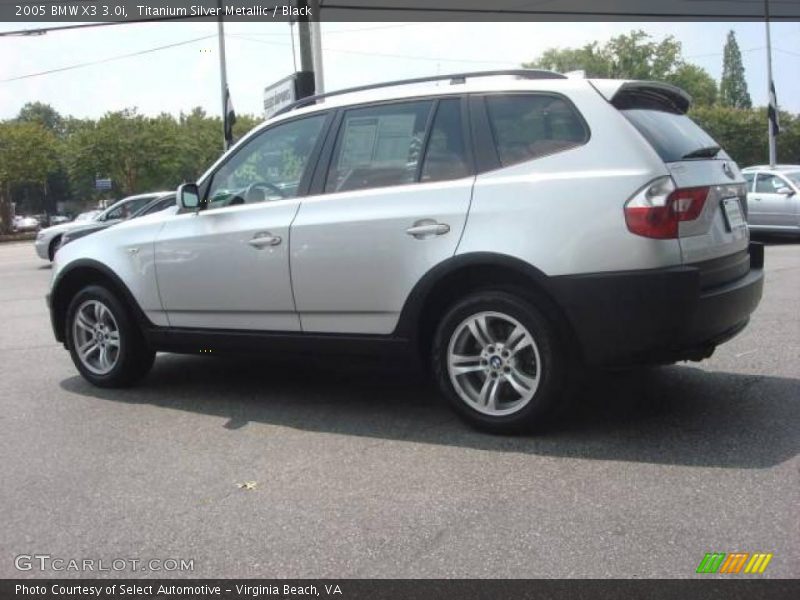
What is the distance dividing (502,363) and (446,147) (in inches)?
50.6

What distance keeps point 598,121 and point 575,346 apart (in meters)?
1.19

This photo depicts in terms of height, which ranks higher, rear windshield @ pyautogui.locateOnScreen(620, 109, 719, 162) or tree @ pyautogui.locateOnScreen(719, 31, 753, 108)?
tree @ pyautogui.locateOnScreen(719, 31, 753, 108)

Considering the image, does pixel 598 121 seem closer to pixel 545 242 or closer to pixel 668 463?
pixel 545 242

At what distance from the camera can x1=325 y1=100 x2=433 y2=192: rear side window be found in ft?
15.2

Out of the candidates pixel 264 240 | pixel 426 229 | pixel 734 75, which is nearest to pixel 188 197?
pixel 264 240

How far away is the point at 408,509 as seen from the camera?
3.52 meters

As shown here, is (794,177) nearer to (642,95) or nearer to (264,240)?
(642,95)

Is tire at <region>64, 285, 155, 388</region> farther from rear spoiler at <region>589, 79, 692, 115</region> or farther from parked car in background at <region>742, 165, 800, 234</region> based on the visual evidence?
parked car in background at <region>742, 165, 800, 234</region>

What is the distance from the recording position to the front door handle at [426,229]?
4.34m

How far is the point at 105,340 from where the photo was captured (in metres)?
5.92

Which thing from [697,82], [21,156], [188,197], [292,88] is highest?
[697,82]

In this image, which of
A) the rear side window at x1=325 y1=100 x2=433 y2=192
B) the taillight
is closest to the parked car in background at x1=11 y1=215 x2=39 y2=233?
the rear side window at x1=325 y1=100 x2=433 y2=192

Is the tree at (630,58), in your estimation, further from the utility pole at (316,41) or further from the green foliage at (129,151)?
the utility pole at (316,41)

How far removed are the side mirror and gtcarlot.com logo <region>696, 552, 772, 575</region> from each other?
3886mm
